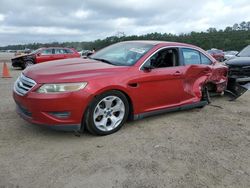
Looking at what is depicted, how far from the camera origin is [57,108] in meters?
3.94

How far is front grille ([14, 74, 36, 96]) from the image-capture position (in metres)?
4.07

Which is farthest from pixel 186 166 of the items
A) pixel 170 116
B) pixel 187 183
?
pixel 170 116

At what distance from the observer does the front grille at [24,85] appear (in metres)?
4.07

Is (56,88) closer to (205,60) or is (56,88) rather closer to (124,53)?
(124,53)

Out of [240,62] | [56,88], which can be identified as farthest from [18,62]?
[56,88]

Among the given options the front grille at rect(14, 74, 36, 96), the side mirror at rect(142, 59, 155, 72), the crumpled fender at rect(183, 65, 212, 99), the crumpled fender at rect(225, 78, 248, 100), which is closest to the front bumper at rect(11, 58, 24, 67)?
the crumpled fender at rect(225, 78, 248, 100)

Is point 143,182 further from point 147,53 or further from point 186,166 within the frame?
point 147,53

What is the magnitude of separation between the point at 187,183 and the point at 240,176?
2.24ft

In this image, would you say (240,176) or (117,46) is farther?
(117,46)

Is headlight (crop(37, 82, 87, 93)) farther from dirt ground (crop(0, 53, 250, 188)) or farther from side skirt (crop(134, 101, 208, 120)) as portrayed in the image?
side skirt (crop(134, 101, 208, 120))

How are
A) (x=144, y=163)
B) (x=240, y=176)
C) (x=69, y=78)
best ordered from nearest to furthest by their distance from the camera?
1. (x=240, y=176)
2. (x=144, y=163)
3. (x=69, y=78)

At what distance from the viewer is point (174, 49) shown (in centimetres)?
548

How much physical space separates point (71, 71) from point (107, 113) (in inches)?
33.8

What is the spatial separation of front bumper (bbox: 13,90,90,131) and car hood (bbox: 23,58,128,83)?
0.22m
